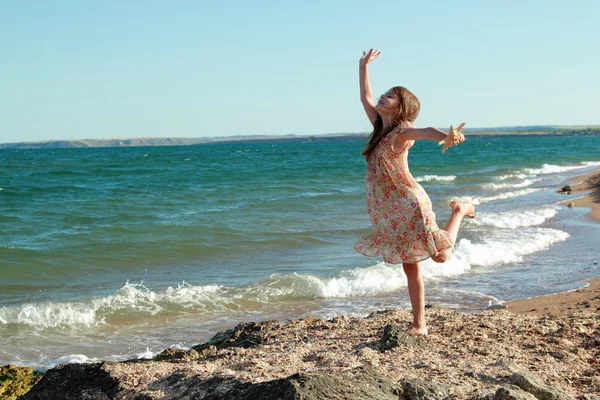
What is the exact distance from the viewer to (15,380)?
18.9ft

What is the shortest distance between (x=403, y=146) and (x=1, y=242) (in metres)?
12.2

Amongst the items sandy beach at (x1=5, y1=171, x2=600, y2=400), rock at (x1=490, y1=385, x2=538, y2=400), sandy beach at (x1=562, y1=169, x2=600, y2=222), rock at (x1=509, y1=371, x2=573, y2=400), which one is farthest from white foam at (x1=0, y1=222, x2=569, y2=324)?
sandy beach at (x1=562, y1=169, x2=600, y2=222)

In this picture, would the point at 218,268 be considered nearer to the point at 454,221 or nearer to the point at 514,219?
the point at 454,221

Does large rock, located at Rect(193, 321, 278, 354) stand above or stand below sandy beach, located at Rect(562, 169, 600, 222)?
above

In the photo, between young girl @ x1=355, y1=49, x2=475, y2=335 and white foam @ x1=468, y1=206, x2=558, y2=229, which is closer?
young girl @ x1=355, y1=49, x2=475, y2=335

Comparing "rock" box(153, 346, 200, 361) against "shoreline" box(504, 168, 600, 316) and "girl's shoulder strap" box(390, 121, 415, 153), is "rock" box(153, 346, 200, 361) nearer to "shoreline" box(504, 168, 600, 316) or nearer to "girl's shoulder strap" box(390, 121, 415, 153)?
"girl's shoulder strap" box(390, 121, 415, 153)

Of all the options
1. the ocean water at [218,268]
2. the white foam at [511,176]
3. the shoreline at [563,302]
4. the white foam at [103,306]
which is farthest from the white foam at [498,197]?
the white foam at [103,306]

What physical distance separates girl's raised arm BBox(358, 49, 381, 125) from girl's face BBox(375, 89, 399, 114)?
16 cm

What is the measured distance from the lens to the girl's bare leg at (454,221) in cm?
500

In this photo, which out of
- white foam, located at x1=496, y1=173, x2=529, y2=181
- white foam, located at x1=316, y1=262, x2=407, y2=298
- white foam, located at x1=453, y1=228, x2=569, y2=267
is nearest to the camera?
white foam, located at x1=316, y1=262, x2=407, y2=298

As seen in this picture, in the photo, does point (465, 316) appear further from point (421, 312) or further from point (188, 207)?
point (188, 207)

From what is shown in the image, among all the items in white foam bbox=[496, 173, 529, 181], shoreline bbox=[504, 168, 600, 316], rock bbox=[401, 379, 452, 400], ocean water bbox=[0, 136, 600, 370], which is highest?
rock bbox=[401, 379, 452, 400]

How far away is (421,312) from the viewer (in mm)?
5199

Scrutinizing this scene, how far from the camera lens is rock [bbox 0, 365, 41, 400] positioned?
17.9ft
